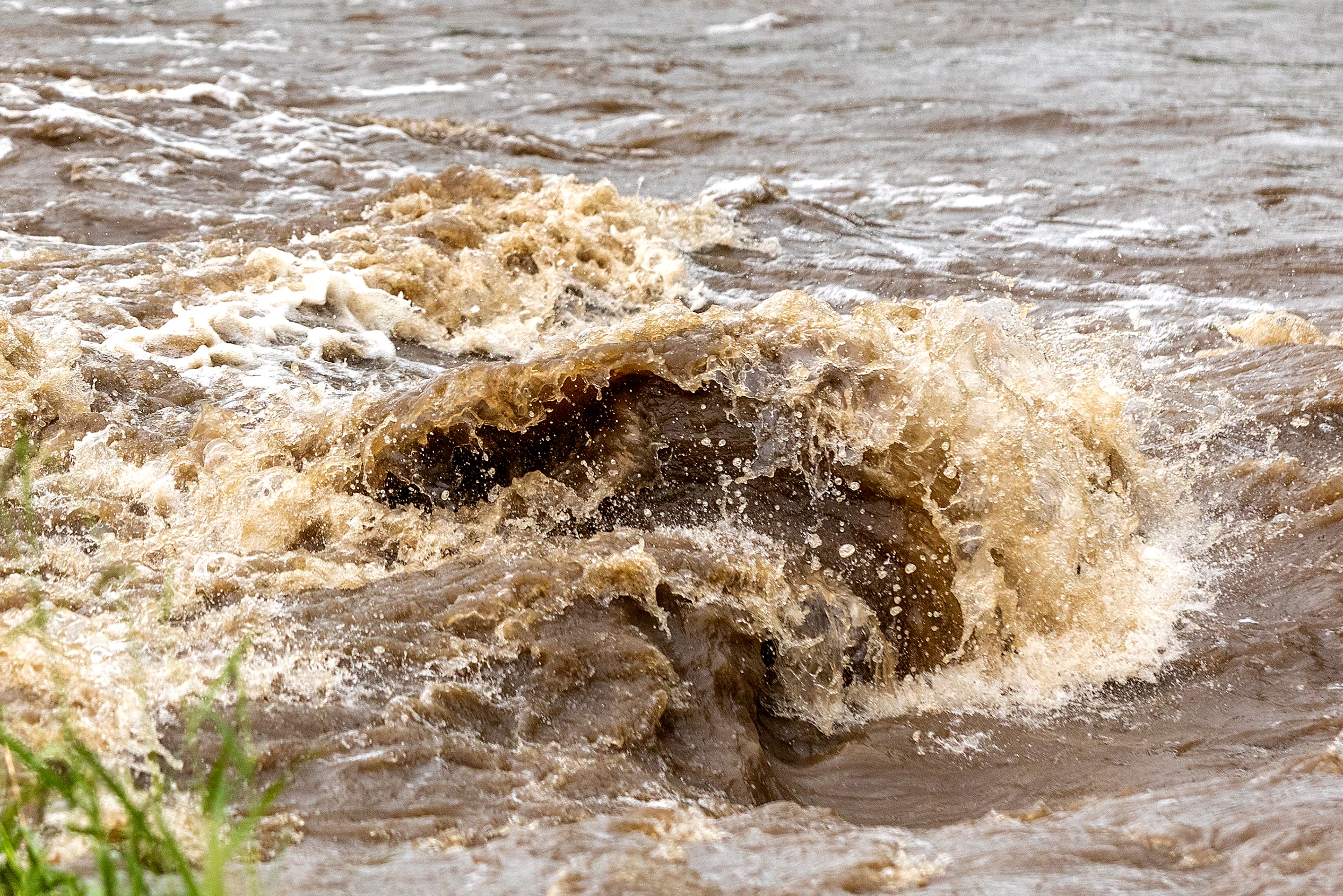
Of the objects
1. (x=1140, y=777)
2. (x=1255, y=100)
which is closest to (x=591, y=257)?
(x=1140, y=777)

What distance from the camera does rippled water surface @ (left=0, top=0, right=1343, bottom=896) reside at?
93.9 inches

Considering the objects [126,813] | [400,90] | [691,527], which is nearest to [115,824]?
[126,813]

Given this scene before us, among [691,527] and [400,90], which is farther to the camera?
[400,90]

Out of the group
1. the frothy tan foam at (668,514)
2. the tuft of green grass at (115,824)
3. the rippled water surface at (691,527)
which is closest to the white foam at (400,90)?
the rippled water surface at (691,527)

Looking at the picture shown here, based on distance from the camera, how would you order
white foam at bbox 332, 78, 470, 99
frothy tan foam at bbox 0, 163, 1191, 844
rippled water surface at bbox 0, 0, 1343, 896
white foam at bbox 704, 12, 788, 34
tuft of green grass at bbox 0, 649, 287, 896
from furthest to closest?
white foam at bbox 704, 12, 788, 34 < white foam at bbox 332, 78, 470, 99 < frothy tan foam at bbox 0, 163, 1191, 844 < rippled water surface at bbox 0, 0, 1343, 896 < tuft of green grass at bbox 0, 649, 287, 896

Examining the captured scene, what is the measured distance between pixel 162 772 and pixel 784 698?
1.51 m

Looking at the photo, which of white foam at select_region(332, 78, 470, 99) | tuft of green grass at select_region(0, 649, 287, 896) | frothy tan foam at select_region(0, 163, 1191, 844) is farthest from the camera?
white foam at select_region(332, 78, 470, 99)

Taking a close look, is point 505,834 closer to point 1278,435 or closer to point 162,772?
point 162,772

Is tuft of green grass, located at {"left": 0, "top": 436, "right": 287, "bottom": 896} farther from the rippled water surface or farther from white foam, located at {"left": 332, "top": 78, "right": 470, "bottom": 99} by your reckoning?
white foam, located at {"left": 332, "top": 78, "right": 470, "bottom": 99}

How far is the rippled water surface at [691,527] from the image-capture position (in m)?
2.38

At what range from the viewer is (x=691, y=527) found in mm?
3521

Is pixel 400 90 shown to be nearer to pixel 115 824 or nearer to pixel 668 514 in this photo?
pixel 668 514

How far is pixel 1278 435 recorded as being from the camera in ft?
14.3

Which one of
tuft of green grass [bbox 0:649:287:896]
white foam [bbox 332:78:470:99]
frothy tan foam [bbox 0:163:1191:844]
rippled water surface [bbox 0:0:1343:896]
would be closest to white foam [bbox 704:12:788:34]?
white foam [bbox 332:78:470:99]
